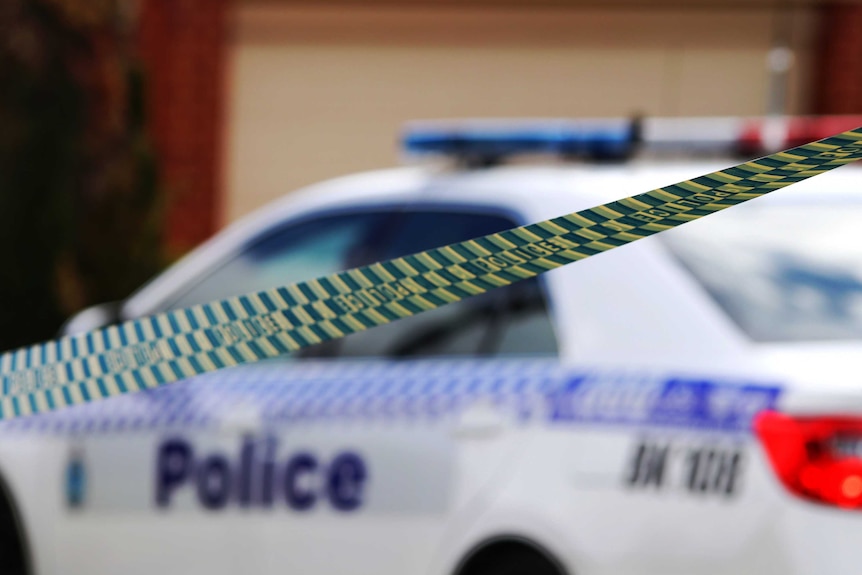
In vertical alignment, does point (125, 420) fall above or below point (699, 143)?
below

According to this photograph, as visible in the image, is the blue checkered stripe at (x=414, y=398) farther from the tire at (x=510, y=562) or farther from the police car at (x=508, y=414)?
the tire at (x=510, y=562)

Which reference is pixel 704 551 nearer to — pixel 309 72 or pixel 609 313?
pixel 609 313

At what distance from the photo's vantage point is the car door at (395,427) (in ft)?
11.3

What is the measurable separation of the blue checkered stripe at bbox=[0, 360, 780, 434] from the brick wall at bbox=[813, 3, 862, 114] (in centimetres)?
888

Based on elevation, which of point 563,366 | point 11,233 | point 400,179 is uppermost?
point 400,179

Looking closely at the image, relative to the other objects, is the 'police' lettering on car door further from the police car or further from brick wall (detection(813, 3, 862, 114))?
brick wall (detection(813, 3, 862, 114))

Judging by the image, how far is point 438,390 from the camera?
11.6ft

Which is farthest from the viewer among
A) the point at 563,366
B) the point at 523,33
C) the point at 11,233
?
the point at 523,33

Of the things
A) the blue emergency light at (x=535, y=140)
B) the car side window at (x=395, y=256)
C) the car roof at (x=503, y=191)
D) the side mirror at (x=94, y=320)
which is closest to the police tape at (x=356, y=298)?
the car side window at (x=395, y=256)

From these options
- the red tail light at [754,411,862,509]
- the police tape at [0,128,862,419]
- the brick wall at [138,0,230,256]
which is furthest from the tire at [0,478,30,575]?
the brick wall at [138,0,230,256]

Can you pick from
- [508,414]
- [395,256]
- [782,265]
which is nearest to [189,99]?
[395,256]

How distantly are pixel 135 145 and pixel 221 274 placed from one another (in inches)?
208

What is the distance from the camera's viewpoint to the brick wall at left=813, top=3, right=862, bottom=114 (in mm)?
11891

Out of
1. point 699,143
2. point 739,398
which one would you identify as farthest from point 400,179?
point 739,398
